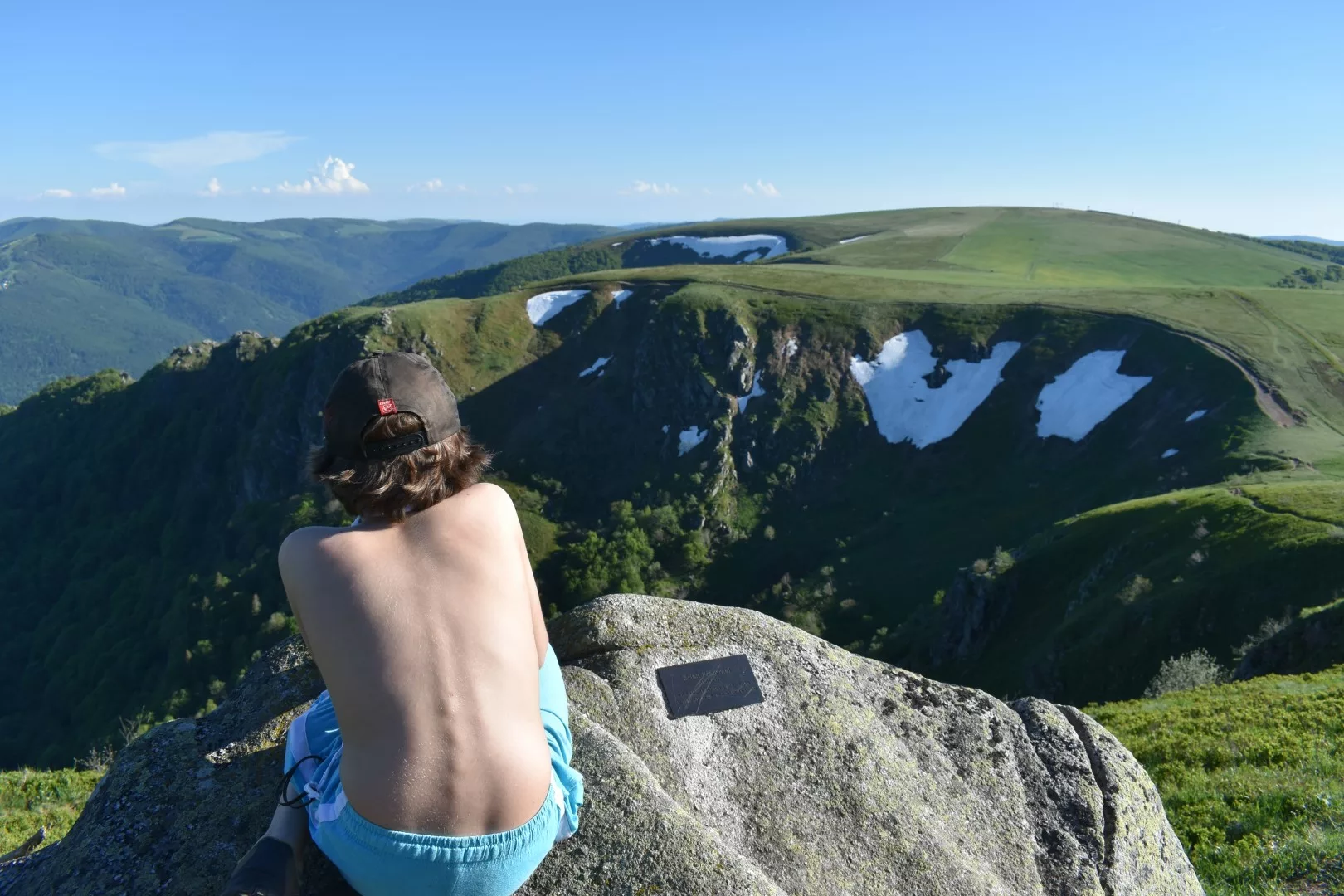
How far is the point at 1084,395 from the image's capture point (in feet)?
283

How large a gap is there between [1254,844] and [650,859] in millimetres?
7624

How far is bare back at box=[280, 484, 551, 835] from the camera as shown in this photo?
3670mm

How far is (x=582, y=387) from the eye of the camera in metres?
119

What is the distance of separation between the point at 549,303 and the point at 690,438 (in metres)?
43.7

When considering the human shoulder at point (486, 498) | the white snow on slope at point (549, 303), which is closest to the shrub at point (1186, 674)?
the human shoulder at point (486, 498)

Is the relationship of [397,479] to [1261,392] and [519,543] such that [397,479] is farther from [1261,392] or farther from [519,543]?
[1261,392]

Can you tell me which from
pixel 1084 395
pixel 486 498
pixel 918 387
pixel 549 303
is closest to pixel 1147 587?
pixel 486 498

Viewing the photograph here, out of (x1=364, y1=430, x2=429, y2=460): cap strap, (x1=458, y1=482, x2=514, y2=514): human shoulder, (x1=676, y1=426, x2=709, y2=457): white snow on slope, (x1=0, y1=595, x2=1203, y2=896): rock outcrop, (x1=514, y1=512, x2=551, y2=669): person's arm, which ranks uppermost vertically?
(x1=364, y1=430, x2=429, y2=460): cap strap

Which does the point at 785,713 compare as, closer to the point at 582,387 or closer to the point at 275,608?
the point at 275,608

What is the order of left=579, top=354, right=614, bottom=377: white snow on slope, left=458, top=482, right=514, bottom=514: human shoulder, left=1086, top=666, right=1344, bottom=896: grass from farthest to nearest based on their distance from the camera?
1. left=579, top=354, right=614, bottom=377: white snow on slope
2. left=1086, top=666, right=1344, bottom=896: grass
3. left=458, top=482, right=514, bottom=514: human shoulder

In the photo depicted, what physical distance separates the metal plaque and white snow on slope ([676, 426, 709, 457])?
98876mm

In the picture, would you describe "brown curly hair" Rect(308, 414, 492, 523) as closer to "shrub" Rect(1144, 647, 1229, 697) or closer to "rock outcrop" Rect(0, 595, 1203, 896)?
"rock outcrop" Rect(0, 595, 1203, 896)

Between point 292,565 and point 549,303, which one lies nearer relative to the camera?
point 292,565

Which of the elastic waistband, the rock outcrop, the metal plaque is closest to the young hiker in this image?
the elastic waistband
